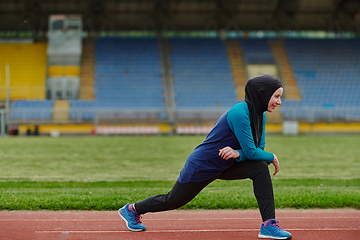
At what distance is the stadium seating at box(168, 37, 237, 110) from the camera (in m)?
35.3

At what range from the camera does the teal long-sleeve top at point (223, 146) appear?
14.7ft

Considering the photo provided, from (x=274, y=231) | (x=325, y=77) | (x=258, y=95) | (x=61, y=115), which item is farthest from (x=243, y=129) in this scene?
(x=325, y=77)

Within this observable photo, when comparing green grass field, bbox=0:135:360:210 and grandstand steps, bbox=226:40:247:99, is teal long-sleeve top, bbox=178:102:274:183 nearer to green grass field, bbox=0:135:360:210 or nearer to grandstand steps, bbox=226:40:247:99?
green grass field, bbox=0:135:360:210

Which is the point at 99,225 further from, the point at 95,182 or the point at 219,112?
the point at 219,112

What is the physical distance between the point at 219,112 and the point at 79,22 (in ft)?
53.1

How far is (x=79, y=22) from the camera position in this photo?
128 feet

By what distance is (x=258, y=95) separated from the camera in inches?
179

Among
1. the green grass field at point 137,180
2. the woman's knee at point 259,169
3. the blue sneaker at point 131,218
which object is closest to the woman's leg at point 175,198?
the blue sneaker at point 131,218

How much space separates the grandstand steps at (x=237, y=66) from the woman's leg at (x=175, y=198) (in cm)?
3143

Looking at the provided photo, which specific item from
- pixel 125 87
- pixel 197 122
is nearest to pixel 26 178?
pixel 197 122

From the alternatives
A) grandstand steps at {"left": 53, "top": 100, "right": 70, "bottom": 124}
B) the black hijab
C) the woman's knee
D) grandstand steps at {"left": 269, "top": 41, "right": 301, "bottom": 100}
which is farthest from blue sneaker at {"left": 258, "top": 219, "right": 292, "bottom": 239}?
grandstand steps at {"left": 269, "top": 41, "right": 301, "bottom": 100}

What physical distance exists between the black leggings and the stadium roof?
36897 mm

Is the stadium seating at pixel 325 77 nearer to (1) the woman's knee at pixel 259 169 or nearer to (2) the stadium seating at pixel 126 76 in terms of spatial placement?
(2) the stadium seating at pixel 126 76

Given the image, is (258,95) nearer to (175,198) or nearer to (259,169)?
(259,169)
